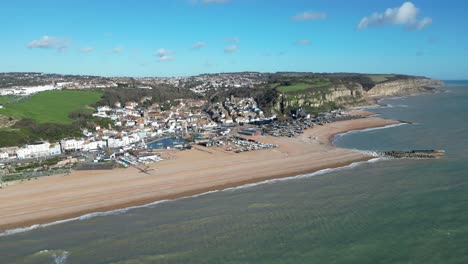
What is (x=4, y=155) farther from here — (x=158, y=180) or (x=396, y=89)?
(x=396, y=89)

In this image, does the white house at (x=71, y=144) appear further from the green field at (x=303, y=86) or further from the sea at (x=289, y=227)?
the green field at (x=303, y=86)

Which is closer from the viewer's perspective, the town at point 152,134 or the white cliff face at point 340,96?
the town at point 152,134

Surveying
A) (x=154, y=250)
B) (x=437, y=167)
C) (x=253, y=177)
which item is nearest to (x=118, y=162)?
(x=253, y=177)

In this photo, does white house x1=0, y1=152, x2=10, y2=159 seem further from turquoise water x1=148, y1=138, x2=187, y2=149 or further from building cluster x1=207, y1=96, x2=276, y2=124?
building cluster x1=207, y1=96, x2=276, y2=124

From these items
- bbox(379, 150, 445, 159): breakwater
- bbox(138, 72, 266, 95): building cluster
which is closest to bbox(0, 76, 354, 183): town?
bbox(379, 150, 445, 159): breakwater

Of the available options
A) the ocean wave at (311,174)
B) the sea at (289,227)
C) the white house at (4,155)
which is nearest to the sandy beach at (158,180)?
the ocean wave at (311,174)

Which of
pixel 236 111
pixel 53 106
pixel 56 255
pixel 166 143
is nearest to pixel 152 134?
pixel 166 143
